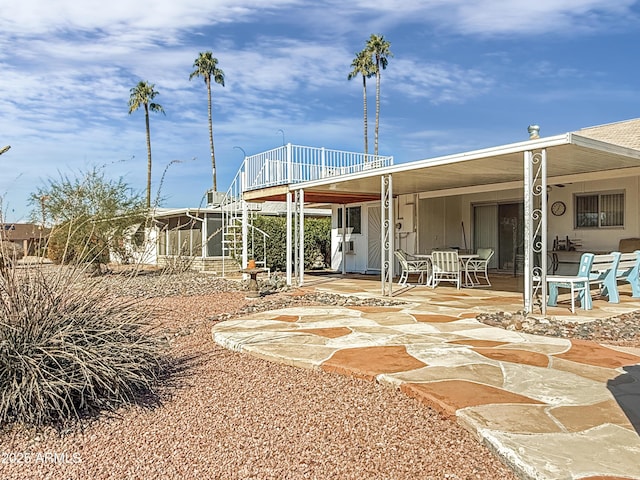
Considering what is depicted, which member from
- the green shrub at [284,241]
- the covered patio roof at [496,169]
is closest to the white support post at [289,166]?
the covered patio roof at [496,169]

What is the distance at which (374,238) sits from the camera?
1658 cm

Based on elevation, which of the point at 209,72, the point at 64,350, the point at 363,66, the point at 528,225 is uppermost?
the point at 209,72

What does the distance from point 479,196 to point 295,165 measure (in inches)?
235

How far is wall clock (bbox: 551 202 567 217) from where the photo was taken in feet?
41.3

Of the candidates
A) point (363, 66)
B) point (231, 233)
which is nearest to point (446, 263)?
point (231, 233)

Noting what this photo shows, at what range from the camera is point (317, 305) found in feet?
30.0

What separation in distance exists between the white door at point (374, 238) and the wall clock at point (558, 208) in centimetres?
548

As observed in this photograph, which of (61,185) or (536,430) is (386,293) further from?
(61,185)

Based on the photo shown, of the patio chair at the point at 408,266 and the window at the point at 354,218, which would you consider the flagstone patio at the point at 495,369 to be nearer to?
the patio chair at the point at 408,266

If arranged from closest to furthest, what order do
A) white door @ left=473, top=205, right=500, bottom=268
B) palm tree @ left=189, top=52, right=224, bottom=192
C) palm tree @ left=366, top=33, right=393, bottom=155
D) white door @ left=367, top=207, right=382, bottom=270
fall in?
white door @ left=473, top=205, right=500, bottom=268
white door @ left=367, top=207, right=382, bottom=270
palm tree @ left=366, top=33, right=393, bottom=155
palm tree @ left=189, top=52, right=224, bottom=192

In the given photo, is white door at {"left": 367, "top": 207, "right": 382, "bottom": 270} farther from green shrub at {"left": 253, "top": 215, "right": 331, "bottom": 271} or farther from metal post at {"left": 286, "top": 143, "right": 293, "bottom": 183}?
metal post at {"left": 286, "top": 143, "right": 293, "bottom": 183}

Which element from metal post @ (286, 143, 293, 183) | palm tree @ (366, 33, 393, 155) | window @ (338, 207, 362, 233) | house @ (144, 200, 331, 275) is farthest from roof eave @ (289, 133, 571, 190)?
palm tree @ (366, 33, 393, 155)

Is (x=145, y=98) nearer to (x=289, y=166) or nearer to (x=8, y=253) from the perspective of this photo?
(x=289, y=166)

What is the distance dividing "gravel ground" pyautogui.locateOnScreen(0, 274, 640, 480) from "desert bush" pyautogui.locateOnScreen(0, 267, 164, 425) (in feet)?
0.63
